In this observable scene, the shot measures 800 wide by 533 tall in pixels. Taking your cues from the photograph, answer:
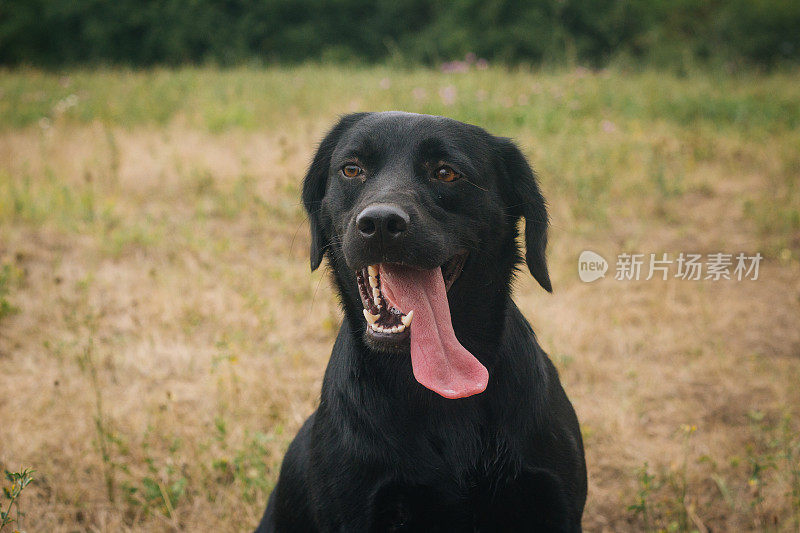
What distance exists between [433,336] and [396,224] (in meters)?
0.35

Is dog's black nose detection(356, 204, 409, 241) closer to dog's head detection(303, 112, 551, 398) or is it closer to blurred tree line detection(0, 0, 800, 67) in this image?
dog's head detection(303, 112, 551, 398)

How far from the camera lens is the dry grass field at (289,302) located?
2627 mm

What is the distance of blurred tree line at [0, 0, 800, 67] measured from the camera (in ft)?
58.8

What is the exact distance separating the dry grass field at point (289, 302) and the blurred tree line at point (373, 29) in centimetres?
1126

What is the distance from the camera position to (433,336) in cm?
185

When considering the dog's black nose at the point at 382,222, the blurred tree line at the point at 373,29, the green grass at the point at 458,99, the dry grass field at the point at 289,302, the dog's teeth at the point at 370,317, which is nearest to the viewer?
the dog's black nose at the point at 382,222

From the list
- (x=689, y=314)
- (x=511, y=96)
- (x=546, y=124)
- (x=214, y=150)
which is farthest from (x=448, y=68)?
(x=689, y=314)

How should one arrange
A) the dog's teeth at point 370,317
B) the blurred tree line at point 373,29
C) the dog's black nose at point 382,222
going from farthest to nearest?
the blurred tree line at point 373,29 < the dog's teeth at point 370,317 < the dog's black nose at point 382,222

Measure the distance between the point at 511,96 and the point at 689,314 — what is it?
4.30 meters

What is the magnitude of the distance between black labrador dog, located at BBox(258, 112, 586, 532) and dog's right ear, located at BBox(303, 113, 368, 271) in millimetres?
114

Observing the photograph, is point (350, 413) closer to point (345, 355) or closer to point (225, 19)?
point (345, 355)

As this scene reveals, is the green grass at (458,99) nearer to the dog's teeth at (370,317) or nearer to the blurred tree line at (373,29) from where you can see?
the dog's teeth at (370,317)

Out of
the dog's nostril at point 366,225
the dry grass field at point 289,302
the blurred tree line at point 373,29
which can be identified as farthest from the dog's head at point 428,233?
the blurred tree line at point 373,29

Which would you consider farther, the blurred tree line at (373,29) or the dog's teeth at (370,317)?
the blurred tree line at (373,29)
